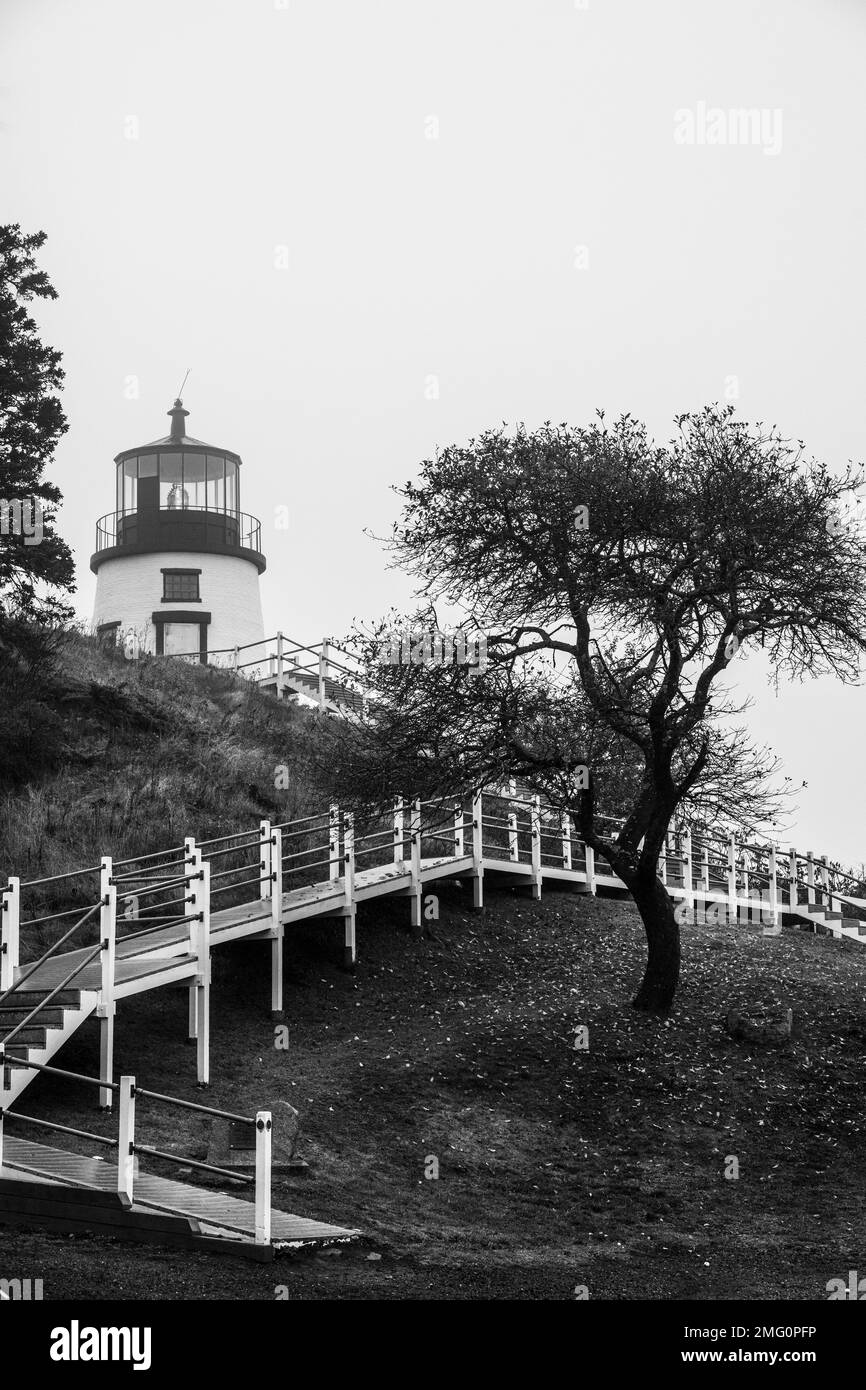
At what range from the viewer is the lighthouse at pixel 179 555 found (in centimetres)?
5222

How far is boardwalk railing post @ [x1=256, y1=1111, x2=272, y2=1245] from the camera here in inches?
546

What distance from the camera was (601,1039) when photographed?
24859 millimetres

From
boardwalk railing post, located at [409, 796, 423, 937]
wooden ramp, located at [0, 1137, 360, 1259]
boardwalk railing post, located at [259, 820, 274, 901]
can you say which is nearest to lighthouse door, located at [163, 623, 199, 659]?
boardwalk railing post, located at [409, 796, 423, 937]

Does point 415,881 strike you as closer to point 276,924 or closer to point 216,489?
point 276,924

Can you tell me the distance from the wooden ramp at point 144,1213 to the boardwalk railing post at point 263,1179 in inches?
4.4

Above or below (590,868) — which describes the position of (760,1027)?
below

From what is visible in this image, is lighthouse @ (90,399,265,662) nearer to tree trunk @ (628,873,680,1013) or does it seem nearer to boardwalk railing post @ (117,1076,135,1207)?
tree trunk @ (628,873,680,1013)

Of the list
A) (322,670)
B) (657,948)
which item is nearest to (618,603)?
(657,948)

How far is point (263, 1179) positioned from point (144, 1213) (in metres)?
1.07

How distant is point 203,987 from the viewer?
73.3ft
